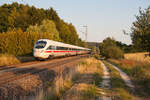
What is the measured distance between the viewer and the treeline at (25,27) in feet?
95.7

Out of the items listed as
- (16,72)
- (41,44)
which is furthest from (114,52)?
(16,72)

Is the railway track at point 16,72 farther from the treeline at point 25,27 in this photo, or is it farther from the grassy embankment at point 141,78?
the treeline at point 25,27

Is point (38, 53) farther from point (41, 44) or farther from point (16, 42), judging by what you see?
point (16, 42)

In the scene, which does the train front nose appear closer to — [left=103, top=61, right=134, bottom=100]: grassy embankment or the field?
the field

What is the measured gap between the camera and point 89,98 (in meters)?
7.55

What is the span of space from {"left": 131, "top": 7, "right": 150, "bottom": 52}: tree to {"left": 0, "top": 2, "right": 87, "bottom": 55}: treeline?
23158 millimetres

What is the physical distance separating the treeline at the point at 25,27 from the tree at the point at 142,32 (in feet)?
76.0

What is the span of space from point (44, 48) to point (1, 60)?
5.52 meters

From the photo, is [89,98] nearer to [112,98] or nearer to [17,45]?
[112,98]

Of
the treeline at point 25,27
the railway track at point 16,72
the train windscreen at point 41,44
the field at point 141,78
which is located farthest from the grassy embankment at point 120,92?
the treeline at point 25,27

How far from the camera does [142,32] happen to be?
31.0 feet

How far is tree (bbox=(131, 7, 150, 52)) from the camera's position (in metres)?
9.20

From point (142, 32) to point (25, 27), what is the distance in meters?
48.8

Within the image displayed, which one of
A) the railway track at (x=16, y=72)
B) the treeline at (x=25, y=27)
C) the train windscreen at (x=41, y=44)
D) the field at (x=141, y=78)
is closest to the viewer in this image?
the field at (x=141, y=78)
